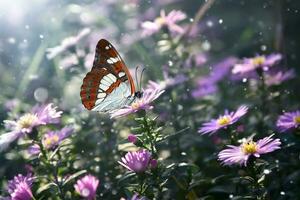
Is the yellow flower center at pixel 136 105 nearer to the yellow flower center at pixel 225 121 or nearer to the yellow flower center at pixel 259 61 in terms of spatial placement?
the yellow flower center at pixel 225 121

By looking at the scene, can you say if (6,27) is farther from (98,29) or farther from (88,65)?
(88,65)

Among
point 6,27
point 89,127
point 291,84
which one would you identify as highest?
point 6,27

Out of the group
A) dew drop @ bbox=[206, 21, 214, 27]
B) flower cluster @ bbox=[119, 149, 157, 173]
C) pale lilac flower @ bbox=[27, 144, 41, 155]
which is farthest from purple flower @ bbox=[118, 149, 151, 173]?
dew drop @ bbox=[206, 21, 214, 27]

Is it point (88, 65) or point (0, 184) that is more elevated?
point (88, 65)


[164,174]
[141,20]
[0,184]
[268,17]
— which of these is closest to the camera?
[164,174]

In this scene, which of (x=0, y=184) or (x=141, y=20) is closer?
(x=0, y=184)

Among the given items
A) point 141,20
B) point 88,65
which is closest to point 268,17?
point 141,20

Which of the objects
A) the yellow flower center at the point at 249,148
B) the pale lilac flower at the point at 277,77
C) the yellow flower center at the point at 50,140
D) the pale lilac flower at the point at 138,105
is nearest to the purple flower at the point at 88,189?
the pale lilac flower at the point at 138,105

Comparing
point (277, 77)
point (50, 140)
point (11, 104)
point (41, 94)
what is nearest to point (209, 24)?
point (41, 94)
